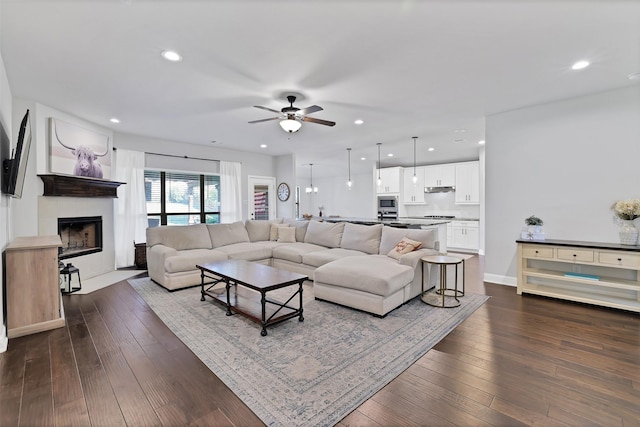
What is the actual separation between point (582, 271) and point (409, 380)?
11.3 feet

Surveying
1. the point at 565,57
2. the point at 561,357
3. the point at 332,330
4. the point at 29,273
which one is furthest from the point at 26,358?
the point at 565,57

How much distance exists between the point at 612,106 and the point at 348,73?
341 cm

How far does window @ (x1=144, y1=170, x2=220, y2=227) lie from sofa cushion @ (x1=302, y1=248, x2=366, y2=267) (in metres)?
3.32

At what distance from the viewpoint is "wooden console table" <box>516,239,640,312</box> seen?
3398 millimetres

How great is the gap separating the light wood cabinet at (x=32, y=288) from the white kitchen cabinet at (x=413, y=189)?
804cm

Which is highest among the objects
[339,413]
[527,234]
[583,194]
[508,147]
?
[508,147]

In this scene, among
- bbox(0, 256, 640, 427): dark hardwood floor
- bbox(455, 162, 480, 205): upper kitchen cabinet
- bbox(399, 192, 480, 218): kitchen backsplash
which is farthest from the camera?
bbox(399, 192, 480, 218): kitchen backsplash

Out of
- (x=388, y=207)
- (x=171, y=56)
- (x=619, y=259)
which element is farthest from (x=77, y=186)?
(x=619, y=259)

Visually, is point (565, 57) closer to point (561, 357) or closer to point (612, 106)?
point (612, 106)

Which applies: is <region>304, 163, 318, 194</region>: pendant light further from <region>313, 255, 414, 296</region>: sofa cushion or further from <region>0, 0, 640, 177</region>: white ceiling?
<region>313, 255, 414, 296</region>: sofa cushion

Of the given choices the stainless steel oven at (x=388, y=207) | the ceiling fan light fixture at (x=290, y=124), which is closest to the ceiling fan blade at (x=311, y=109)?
the ceiling fan light fixture at (x=290, y=124)

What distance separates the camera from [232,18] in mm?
2148

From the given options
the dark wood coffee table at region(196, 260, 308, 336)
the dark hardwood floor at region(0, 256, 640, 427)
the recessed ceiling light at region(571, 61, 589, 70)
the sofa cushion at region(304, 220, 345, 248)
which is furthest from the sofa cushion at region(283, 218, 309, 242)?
the recessed ceiling light at region(571, 61, 589, 70)

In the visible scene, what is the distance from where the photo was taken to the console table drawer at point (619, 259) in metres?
3.31
